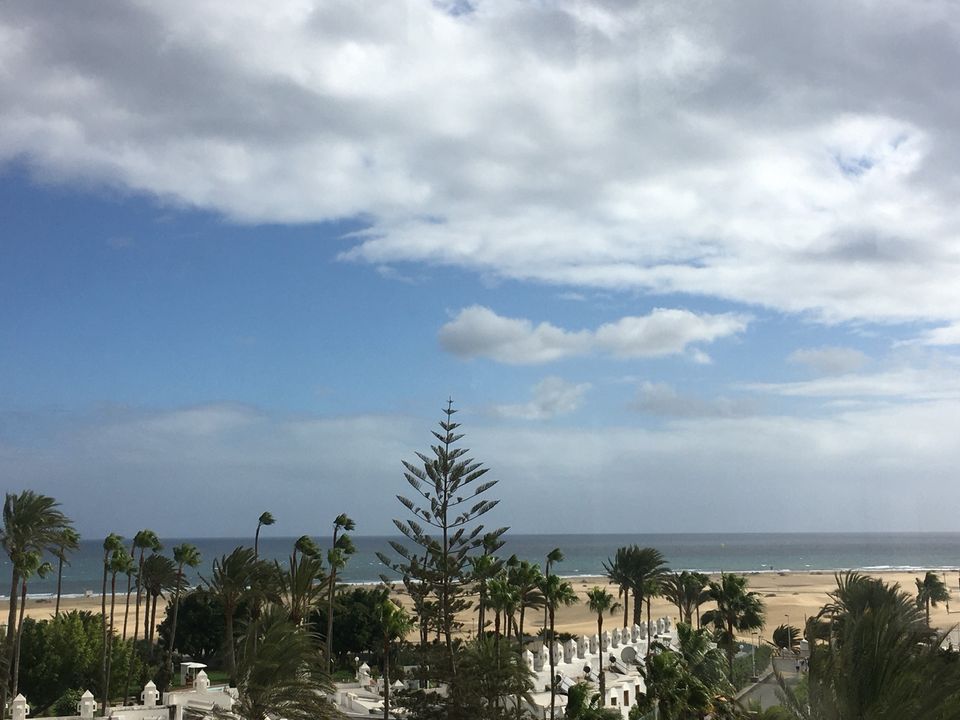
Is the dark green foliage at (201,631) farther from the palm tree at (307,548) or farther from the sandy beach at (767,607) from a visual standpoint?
the sandy beach at (767,607)

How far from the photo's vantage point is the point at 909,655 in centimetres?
1126

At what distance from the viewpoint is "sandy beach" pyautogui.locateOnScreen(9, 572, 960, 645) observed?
62812 millimetres

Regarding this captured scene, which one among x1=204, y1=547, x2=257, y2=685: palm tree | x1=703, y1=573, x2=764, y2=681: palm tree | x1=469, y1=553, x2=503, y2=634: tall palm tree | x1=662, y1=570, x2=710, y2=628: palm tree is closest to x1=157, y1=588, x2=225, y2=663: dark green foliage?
x1=204, y1=547, x2=257, y2=685: palm tree

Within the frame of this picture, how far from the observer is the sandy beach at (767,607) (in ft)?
206

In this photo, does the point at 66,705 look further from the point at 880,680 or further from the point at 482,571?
the point at 880,680

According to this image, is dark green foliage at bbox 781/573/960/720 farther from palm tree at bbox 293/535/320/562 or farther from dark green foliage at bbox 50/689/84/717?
palm tree at bbox 293/535/320/562

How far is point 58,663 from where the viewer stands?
99.0 feet

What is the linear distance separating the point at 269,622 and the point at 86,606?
68246 millimetres

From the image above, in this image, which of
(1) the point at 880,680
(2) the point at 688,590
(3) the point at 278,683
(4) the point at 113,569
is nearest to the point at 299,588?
(4) the point at 113,569

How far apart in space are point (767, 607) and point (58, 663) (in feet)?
198

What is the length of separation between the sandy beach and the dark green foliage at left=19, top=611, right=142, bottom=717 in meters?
23.2

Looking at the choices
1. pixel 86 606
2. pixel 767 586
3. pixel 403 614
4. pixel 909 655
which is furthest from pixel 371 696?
pixel 767 586

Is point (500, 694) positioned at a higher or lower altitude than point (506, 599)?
lower

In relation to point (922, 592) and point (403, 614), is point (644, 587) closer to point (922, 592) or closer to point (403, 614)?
point (922, 592)
